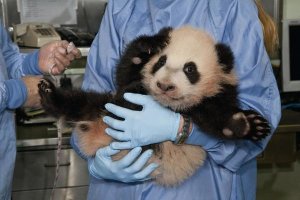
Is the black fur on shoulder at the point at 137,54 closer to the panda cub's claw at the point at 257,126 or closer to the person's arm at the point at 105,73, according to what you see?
the person's arm at the point at 105,73

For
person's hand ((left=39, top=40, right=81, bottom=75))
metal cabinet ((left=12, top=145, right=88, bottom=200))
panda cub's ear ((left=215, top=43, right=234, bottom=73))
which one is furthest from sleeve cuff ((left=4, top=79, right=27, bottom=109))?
metal cabinet ((left=12, top=145, right=88, bottom=200))

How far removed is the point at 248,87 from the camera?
985 mm

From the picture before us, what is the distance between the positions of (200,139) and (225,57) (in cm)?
18

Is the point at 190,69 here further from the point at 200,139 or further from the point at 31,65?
the point at 31,65

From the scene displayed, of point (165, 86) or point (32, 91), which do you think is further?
point (32, 91)

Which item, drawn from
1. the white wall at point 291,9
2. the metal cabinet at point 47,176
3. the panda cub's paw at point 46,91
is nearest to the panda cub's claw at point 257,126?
the panda cub's paw at point 46,91

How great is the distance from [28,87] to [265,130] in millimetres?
641

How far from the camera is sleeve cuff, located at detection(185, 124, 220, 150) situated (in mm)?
944

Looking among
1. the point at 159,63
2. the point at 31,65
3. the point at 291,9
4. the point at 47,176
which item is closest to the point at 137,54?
the point at 159,63

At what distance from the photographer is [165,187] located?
102 centimetres

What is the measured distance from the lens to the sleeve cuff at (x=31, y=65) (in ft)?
4.56

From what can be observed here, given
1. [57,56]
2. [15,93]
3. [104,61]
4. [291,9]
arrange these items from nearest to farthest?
[104,61] < [15,93] < [57,56] < [291,9]

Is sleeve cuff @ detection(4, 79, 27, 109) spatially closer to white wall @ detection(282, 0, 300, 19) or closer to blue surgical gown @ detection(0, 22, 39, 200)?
blue surgical gown @ detection(0, 22, 39, 200)

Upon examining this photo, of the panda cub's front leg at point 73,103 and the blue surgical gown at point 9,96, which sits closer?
the panda cub's front leg at point 73,103
